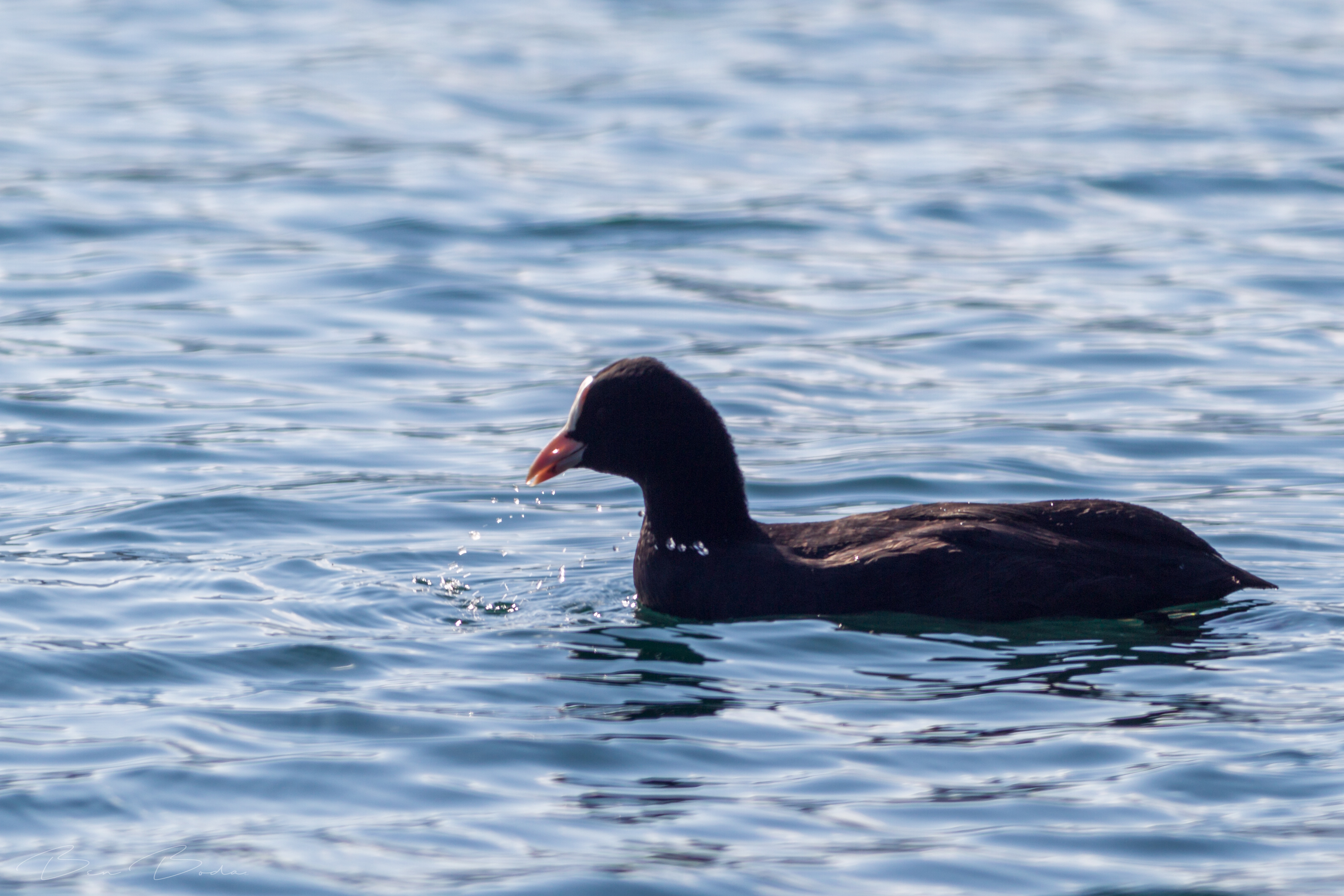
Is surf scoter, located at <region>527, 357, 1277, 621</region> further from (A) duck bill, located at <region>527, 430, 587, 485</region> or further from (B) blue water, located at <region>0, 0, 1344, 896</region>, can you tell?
(B) blue water, located at <region>0, 0, 1344, 896</region>

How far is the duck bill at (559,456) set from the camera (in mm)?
8523

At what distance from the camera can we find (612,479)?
11.2 metres

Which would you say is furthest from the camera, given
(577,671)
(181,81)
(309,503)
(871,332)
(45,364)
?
(181,81)

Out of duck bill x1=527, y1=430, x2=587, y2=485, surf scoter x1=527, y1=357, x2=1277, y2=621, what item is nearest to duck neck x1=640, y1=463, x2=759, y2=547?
surf scoter x1=527, y1=357, x2=1277, y2=621

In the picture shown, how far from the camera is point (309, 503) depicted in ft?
32.9

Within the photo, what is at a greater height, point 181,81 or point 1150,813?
point 181,81

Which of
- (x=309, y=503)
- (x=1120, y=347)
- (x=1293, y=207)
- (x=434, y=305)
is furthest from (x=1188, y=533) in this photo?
(x=1293, y=207)

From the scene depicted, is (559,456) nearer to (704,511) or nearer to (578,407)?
(578,407)

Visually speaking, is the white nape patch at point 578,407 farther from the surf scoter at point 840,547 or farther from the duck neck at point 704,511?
the duck neck at point 704,511

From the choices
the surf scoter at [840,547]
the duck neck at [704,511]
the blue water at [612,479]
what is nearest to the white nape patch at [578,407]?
the surf scoter at [840,547]

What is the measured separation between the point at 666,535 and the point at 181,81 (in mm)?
15832

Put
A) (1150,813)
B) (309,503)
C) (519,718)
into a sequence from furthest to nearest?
(309,503), (519,718), (1150,813)

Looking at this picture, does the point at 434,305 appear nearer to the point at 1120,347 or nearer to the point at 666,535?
the point at 1120,347

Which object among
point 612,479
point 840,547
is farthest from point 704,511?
point 612,479
